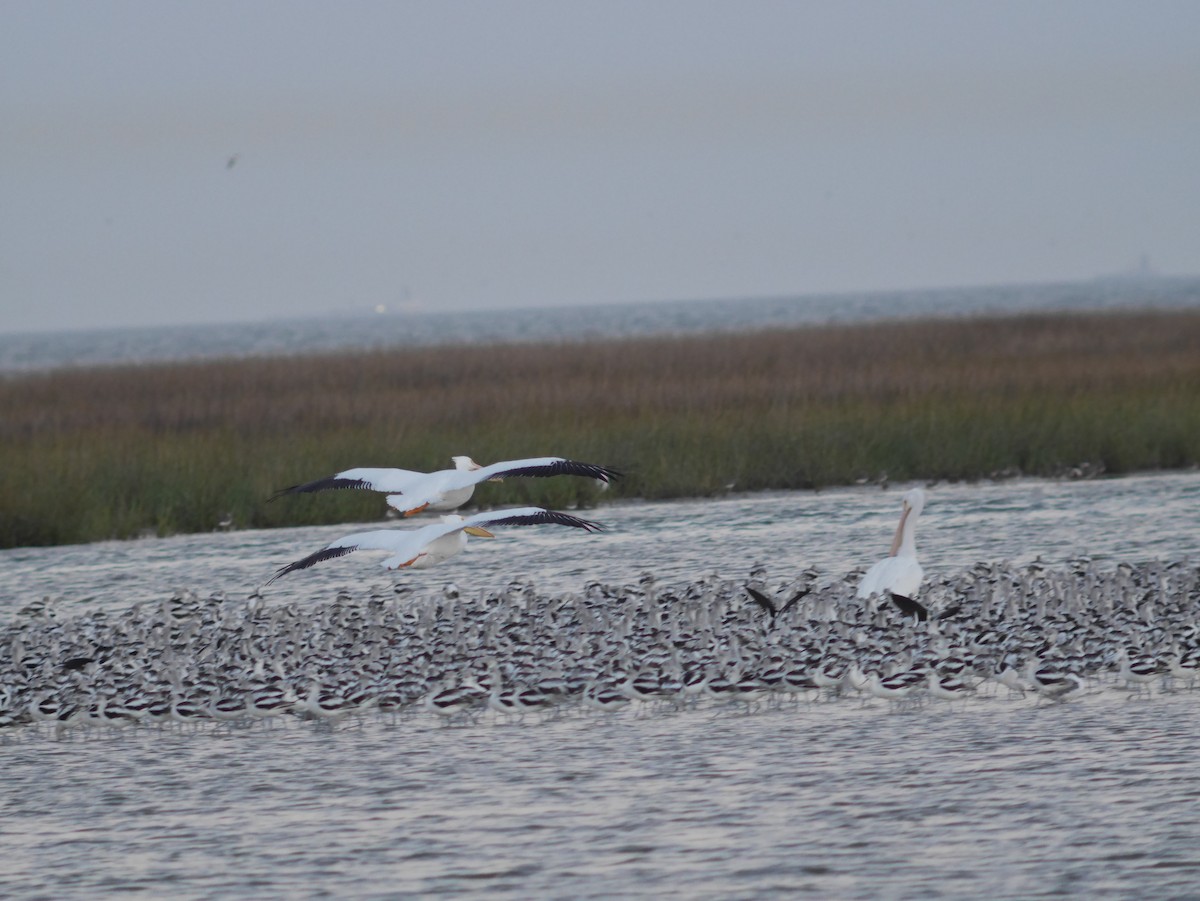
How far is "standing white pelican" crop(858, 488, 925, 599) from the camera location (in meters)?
9.73

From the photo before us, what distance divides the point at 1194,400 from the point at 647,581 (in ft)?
34.8

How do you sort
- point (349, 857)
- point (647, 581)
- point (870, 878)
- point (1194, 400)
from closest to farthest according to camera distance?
1. point (870, 878)
2. point (349, 857)
3. point (647, 581)
4. point (1194, 400)

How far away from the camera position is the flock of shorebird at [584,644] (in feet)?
27.4

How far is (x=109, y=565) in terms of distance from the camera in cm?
1345

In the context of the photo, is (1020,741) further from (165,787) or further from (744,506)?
(744,506)

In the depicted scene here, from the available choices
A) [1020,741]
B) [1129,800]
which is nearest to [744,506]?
[1020,741]

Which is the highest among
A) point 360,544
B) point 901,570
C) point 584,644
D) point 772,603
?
point 360,544

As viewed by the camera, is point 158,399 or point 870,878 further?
point 158,399

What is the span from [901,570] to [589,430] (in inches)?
312

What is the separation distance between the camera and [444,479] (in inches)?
380

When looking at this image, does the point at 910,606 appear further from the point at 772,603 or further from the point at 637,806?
the point at 637,806

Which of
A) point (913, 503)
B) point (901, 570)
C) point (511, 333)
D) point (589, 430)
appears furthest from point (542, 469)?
point (511, 333)

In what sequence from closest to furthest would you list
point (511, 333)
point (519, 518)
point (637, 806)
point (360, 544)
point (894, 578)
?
point (637, 806) → point (519, 518) → point (894, 578) → point (360, 544) → point (511, 333)

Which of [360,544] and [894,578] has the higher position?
[360,544]
